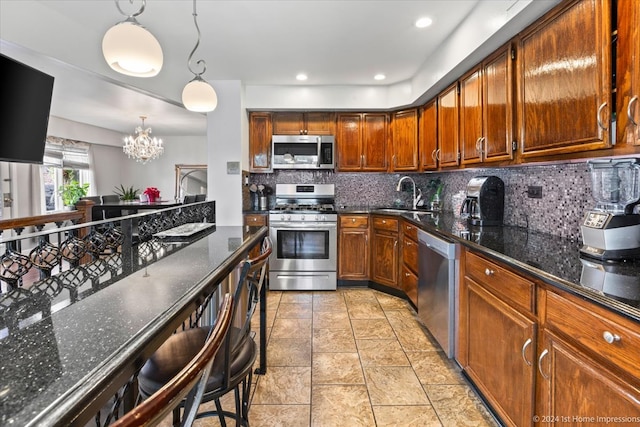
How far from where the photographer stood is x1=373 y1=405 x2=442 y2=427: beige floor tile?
1772mm

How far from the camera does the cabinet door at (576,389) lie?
0.95 metres

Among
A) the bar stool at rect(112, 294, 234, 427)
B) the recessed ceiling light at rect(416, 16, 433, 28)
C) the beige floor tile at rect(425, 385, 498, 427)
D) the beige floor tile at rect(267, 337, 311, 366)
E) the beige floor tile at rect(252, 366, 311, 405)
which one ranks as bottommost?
the beige floor tile at rect(425, 385, 498, 427)

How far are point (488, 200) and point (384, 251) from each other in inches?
59.0

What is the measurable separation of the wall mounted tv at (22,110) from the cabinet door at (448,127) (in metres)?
3.17

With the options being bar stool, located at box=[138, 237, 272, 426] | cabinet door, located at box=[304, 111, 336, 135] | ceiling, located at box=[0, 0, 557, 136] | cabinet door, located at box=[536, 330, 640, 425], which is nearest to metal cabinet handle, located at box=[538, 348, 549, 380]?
cabinet door, located at box=[536, 330, 640, 425]

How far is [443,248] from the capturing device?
2.33 m

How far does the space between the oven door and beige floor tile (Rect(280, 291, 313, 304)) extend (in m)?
0.27

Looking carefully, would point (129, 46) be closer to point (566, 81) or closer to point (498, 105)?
point (566, 81)

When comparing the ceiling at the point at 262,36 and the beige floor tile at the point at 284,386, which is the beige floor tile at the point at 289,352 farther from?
the ceiling at the point at 262,36

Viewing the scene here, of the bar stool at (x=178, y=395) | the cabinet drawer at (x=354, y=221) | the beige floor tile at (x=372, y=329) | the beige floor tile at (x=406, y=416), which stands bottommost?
the beige floor tile at (x=406, y=416)

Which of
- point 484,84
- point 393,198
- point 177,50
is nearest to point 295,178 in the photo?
point 393,198

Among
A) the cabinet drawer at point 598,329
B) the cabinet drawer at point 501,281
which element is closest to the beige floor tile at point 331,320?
the cabinet drawer at point 501,281

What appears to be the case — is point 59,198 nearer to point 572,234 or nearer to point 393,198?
point 393,198

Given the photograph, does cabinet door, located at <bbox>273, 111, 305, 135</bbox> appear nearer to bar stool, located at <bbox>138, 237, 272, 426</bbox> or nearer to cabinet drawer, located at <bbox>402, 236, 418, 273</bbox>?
cabinet drawer, located at <bbox>402, 236, 418, 273</bbox>
